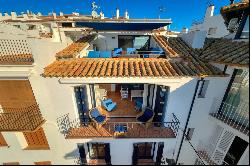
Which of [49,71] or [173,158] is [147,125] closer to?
[173,158]

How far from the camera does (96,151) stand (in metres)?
14.2

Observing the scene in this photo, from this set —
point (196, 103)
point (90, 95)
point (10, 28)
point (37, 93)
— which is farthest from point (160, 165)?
point (10, 28)

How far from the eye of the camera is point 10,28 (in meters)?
9.90

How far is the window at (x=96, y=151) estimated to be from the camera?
14.0m

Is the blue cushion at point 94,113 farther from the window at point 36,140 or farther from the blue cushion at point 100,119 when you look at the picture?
the window at point 36,140

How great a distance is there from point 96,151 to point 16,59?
32.0 feet

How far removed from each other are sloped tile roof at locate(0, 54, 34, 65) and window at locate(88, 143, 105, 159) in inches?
330

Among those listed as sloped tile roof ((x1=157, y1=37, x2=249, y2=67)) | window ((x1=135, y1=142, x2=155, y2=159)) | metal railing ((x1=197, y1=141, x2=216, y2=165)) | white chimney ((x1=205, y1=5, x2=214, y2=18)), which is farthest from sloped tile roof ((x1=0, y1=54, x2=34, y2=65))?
white chimney ((x1=205, y1=5, x2=214, y2=18))

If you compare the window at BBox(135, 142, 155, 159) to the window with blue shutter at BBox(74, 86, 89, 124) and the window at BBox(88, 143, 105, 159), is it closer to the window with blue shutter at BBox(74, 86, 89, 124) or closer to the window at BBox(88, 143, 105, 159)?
the window at BBox(88, 143, 105, 159)

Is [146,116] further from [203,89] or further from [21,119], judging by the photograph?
[21,119]

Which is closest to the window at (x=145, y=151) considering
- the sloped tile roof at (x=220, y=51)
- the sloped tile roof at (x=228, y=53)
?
the sloped tile roof at (x=220, y=51)

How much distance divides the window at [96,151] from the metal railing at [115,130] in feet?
9.31

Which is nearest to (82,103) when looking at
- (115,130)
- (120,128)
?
(115,130)

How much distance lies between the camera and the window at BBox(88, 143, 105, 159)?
45.8 ft
